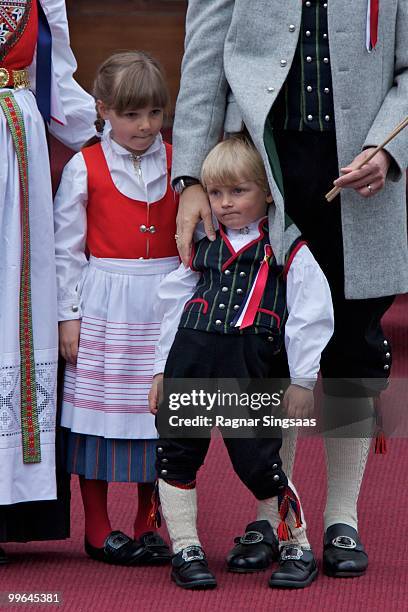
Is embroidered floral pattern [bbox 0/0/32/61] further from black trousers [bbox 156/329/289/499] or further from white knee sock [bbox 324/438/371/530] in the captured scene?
white knee sock [bbox 324/438/371/530]

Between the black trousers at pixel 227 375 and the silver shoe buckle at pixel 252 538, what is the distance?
19 cm

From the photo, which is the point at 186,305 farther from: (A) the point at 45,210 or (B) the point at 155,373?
(A) the point at 45,210

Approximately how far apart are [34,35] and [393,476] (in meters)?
1.70

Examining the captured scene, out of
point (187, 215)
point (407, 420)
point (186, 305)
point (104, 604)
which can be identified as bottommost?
point (407, 420)

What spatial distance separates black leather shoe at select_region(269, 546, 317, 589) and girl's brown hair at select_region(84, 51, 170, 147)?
40.0 inches

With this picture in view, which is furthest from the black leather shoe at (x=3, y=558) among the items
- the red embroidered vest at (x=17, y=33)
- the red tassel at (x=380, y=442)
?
the red embroidered vest at (x=17, y=33)

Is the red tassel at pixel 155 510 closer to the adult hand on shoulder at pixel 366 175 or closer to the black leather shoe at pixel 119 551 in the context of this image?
the black leather shoe at pixel 119 551

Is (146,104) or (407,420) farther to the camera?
(407,420)

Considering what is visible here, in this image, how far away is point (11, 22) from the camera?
9.34 ft

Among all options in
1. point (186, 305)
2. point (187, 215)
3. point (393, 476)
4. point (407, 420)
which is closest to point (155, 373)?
point (186, 305)

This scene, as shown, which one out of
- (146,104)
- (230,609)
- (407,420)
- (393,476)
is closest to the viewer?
(230,609)

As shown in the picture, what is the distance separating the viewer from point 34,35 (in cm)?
291

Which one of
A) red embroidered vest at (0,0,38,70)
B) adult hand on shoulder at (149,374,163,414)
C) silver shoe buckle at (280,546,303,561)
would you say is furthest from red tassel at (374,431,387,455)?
red embroidered vest at (0,0,38,70)

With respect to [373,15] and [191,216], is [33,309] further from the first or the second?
[373,15]
